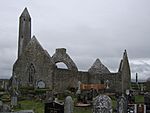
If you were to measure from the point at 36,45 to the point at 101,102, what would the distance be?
3467cm

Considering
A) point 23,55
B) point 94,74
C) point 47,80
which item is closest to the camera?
point 47,80

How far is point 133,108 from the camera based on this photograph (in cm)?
2023

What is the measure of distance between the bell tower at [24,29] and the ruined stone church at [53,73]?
21.7ft

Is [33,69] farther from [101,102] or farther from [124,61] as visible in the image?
[101,102]

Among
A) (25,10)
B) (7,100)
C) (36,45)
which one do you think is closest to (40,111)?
(7,100)

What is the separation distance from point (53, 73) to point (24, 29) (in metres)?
13.7

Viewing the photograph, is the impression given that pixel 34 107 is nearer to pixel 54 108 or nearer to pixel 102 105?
pixel 54 108

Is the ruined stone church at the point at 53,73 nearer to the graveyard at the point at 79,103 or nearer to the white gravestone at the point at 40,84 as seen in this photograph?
the white gravestone at the point at 40,84

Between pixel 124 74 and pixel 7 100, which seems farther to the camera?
pixel 124 74

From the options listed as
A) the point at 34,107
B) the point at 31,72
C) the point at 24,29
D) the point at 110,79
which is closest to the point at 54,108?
the point at 34,107

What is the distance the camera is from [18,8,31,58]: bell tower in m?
55.2

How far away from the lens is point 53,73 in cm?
4494

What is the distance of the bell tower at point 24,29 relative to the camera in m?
55.2

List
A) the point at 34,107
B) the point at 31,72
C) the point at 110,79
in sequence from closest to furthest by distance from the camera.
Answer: the point at 34,107
the point at 31,72
the point at 110,79
